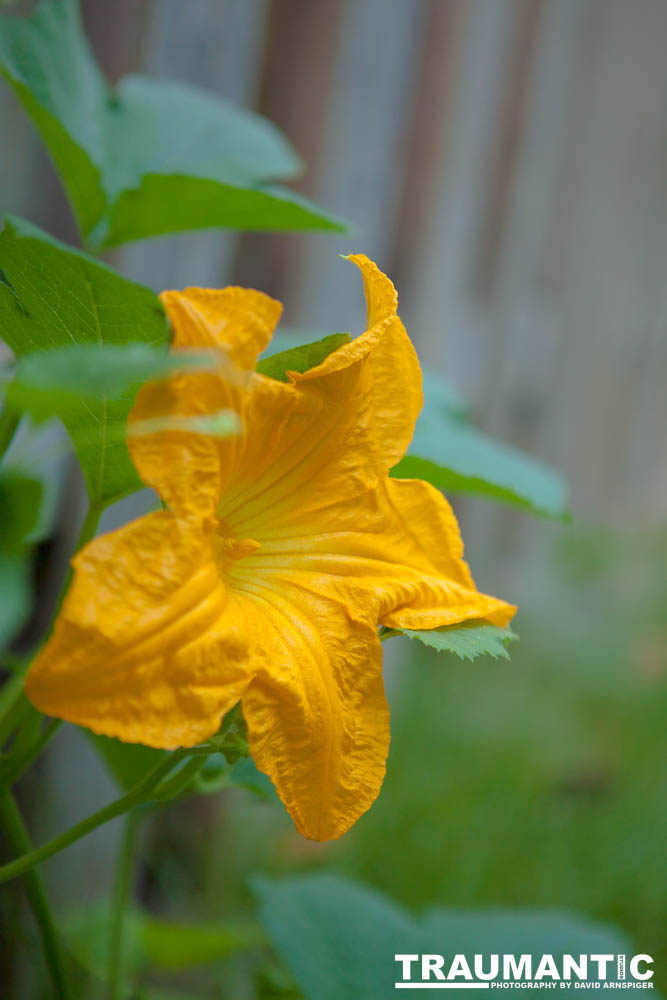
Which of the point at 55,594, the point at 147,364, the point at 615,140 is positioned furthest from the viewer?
the point at 615,140

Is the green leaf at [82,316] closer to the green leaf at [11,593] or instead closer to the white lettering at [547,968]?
the green leaf at [11,593]

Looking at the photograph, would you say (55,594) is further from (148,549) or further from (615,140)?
(615,140)

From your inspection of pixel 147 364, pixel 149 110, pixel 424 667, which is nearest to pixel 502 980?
pixel 147 364

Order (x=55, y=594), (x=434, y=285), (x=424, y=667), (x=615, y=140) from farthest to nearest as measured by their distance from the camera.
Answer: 1. (x=615, y=140)
2. (x=424, y=667)
3. (x=434, y=285)
4. (x=55, y=594)

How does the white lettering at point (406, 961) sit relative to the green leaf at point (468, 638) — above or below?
below

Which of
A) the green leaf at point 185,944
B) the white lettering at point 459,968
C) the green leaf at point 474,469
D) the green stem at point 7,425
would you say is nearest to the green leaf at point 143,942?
the green leaf at point 185,944

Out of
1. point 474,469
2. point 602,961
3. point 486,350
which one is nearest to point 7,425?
point 474,469

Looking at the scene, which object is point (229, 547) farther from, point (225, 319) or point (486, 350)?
point (486, 350)

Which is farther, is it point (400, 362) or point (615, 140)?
point (615, 140)
